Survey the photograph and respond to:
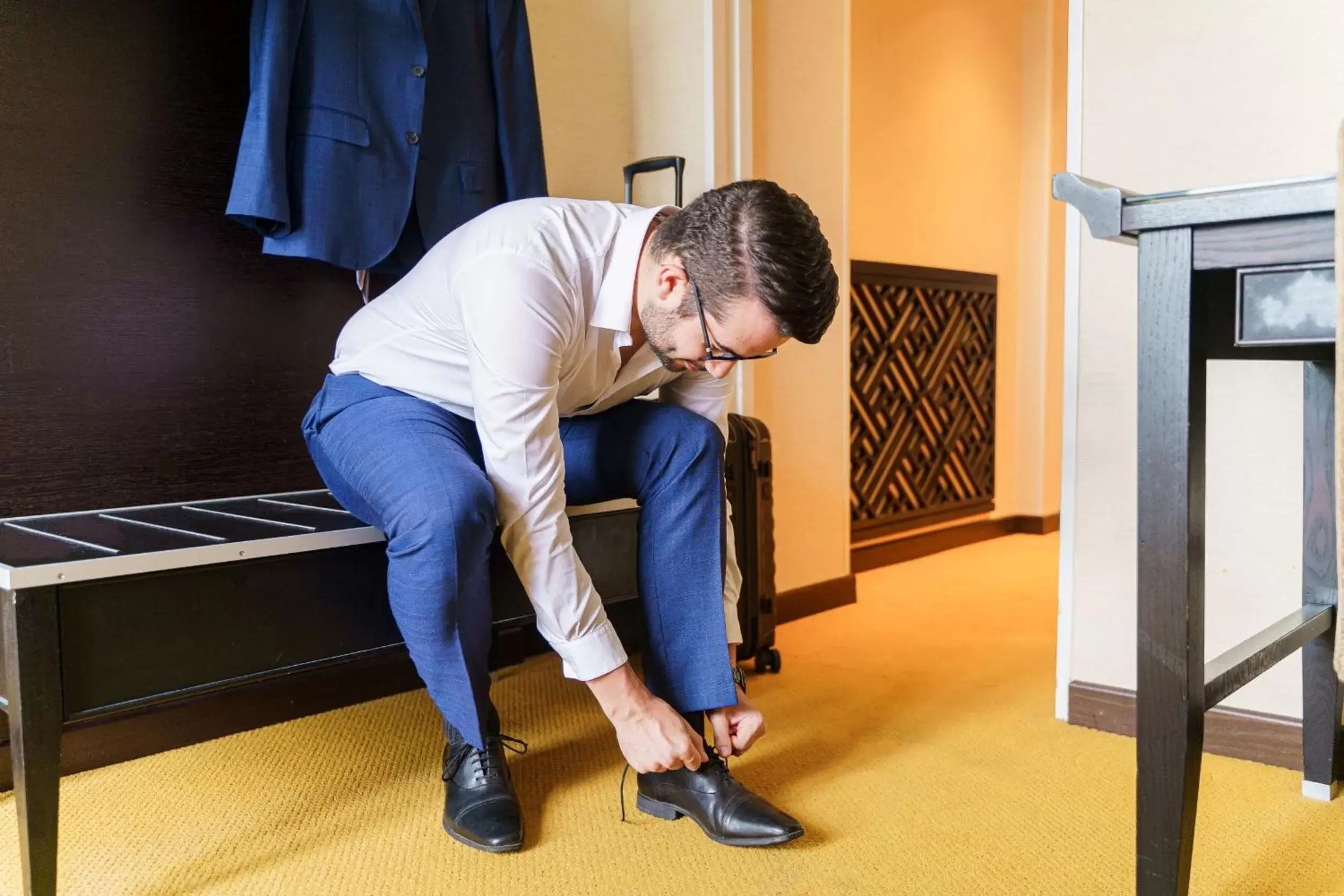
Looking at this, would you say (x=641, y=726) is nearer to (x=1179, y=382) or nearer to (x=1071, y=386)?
(x=1179, y=382)

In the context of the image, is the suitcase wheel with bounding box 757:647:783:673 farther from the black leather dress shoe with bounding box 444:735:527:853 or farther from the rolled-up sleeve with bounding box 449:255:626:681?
the rolled-up sleeve with bounding box 449:255:626:681

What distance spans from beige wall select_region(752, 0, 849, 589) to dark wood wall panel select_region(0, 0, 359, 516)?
0.97 meters

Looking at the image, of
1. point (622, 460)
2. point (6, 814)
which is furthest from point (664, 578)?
point (6, 814)

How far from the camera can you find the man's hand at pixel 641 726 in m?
1.02

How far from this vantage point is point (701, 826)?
3.71 ft

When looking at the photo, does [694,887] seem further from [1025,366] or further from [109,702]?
[1025,366]

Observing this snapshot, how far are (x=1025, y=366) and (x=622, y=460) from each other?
2506mm

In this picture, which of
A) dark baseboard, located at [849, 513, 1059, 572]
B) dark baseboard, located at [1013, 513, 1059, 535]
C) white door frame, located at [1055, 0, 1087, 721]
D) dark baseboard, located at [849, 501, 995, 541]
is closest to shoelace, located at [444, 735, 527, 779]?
white door frame, located at [1055, 0, 1087, 721]

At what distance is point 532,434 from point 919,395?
2207 mm

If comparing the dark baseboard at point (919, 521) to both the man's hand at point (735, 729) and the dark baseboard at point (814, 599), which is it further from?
the man's hand at point (735, 729)

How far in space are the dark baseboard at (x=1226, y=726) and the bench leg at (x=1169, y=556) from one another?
49 centimetres

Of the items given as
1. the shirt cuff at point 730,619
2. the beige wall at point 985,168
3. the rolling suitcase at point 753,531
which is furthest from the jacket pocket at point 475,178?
the beige wall at point 985,168

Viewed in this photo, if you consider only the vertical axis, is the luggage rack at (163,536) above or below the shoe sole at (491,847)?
above

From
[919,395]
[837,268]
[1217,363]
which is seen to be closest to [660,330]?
[1217,363]
